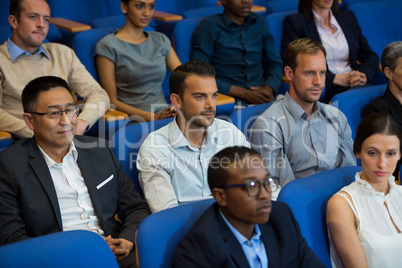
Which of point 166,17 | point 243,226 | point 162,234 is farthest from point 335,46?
point 162,234

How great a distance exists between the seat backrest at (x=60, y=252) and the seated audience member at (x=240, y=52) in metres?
1.88

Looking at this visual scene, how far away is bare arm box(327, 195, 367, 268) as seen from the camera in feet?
5.32

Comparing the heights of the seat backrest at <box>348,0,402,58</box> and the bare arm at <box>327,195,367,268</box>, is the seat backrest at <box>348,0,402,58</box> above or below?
above

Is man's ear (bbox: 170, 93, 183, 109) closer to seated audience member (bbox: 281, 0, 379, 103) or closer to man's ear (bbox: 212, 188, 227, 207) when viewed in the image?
man's ear (bbox: 212, 188, 227, 207)

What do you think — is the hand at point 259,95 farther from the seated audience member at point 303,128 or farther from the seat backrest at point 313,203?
the seat backrest at point 313,203

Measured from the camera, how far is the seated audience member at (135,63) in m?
2.87

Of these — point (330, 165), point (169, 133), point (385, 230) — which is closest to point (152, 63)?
point (169, 133)

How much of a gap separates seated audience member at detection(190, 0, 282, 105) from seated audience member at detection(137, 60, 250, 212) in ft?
3.22

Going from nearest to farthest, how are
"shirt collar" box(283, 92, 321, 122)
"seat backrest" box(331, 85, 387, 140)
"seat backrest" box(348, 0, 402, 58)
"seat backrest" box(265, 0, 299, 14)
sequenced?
1. "shirt collar" box(283, 92, 321, 122)
2. "seat backrest" box(331, 85, 387, 140)
3. "seat backrest" box(348, 0, 402, 58)
4. "seat backrest" box(265, 0, 299, 14)

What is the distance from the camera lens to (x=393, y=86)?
2.57 m

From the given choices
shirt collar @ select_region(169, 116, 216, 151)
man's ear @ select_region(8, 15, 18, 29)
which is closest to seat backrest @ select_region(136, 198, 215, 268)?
shirt collar @ select_region(169, 116, 216, 151)

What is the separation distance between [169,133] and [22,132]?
73 centimetres

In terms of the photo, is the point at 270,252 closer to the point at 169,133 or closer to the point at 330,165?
the point at 169,133

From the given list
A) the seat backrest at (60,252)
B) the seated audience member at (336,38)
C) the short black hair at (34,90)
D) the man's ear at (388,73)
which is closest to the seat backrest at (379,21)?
the seated audience member at (336,38)
